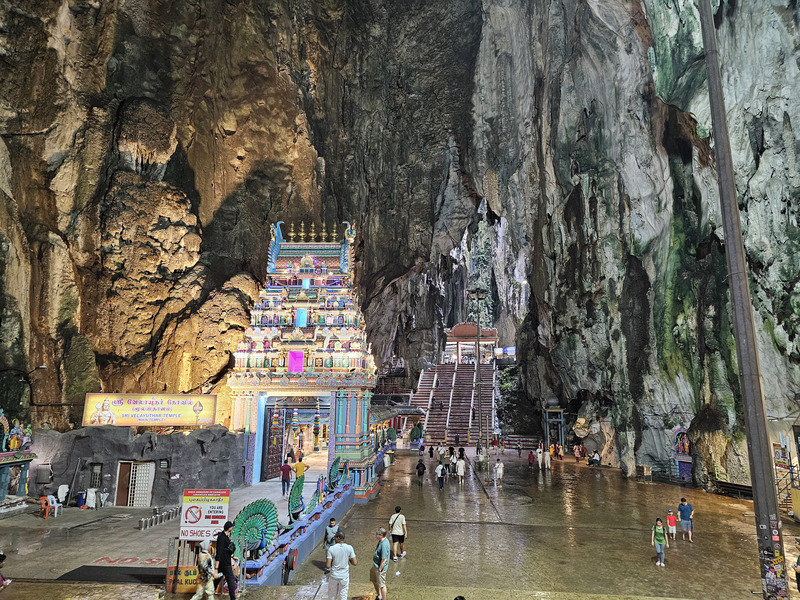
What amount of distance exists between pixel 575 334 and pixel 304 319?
17.2 m

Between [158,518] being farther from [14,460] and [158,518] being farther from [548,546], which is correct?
[548,546]

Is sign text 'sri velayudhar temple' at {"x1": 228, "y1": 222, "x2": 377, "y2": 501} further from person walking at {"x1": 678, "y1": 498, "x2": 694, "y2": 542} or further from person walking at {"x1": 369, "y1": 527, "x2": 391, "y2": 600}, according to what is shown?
person walking at {"x1": 369, "y1": 527, "x2": 391, "y2": 600}

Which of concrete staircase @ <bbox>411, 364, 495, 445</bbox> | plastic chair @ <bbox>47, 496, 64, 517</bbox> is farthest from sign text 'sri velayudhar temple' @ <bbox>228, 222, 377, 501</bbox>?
concrete staircase @ <bbox>411, 364, 495, 445</bbox>

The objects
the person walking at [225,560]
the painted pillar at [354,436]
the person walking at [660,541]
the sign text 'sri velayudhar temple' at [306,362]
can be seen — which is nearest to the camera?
the person walking at [225,560]

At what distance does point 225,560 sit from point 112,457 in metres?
11.0

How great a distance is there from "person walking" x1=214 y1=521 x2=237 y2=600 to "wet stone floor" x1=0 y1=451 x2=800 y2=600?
591 mm

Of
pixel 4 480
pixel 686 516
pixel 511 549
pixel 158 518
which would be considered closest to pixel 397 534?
pixel 511 549

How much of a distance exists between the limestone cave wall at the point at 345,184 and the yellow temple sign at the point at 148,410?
4.63 metres

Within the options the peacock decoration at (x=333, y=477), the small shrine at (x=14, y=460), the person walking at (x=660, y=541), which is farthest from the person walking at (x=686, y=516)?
the small shrine at (x=14, y=460)

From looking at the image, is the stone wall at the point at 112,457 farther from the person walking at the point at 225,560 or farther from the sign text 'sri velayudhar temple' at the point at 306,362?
the person walking at the point at 225,560

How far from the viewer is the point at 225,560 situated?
25.4 ft

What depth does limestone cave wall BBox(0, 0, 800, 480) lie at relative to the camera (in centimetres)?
1714

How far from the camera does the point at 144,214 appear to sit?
82.9 ft

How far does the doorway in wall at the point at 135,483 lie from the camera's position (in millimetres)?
16234
